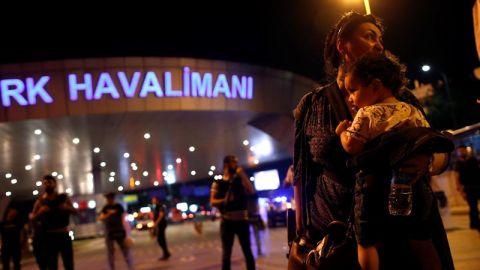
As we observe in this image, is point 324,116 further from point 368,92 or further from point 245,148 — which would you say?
point 245,148

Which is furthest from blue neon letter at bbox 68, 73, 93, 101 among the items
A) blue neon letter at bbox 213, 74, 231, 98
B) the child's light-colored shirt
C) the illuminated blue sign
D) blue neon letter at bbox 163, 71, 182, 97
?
the child's light-colored shirt

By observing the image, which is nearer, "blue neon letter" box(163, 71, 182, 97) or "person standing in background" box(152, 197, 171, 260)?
"person standing in background" box(152, 197, 171, 260)

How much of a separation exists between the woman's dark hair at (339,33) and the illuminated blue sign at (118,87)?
56.3 feet

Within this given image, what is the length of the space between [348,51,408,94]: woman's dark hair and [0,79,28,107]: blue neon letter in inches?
731

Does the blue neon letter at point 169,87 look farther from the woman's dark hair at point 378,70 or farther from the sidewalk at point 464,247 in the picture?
the woman's dark hair at point 378,70

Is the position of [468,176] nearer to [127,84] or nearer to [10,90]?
[127,84]

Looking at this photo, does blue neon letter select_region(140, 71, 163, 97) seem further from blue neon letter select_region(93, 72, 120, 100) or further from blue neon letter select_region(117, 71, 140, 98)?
blue neon letter select_region(93, 72, 120, 100)

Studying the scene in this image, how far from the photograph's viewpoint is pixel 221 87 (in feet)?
67.2

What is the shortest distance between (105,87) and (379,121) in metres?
18.0

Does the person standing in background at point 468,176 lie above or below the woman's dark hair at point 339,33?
below

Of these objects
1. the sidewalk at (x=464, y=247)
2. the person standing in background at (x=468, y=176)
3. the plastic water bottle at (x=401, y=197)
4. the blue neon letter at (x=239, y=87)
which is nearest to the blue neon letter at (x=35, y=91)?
the blue neon letter at (x=239, y=87)

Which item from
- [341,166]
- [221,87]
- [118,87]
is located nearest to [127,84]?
[118,87]

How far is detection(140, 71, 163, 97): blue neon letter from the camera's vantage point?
19.2m

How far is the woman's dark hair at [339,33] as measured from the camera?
2248 millimetres
